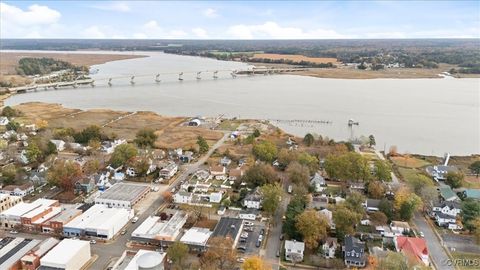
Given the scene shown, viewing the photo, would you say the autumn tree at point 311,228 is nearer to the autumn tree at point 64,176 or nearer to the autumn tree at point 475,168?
the autumn tree at point 64,176

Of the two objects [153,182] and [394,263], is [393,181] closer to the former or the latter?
[394,263]

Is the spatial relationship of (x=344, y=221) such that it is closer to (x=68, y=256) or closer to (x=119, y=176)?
(x=68, y=256)

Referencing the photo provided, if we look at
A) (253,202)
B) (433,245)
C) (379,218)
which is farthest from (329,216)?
(433,245)

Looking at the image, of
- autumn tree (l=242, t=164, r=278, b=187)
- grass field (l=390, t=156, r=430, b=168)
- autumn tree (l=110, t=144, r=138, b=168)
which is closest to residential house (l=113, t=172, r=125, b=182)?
autumn tree (l=110, t=144, r=138, b=168)

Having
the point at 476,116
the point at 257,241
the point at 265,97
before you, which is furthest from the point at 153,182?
the point at 476,116

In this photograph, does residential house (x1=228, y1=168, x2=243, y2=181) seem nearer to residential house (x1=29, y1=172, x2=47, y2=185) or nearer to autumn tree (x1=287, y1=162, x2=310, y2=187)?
autumn tree (x1=287, y1=162, x2=310, y2=187)

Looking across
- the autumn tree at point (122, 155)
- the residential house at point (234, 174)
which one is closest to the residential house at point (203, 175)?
the residential house at point (234, 174)
